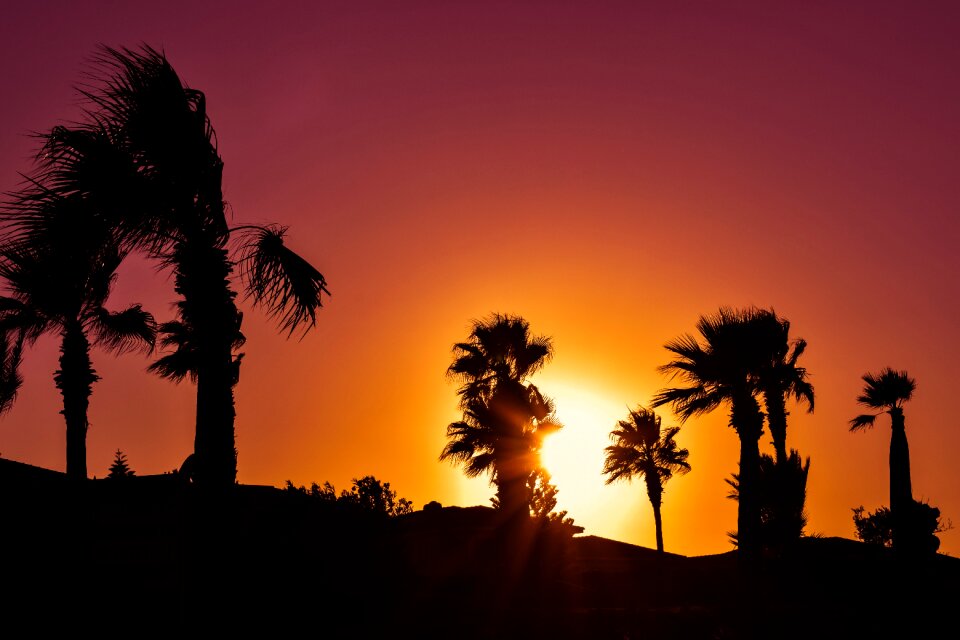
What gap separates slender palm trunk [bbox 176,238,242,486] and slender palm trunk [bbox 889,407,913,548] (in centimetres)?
2475

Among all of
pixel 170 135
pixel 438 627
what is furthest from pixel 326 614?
pixel 170 135

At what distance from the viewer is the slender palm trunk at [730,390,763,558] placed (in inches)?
1020

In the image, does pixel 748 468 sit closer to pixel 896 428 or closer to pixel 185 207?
pixel 896 428

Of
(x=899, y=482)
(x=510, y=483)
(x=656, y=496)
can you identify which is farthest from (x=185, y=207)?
(x=656, y=496)

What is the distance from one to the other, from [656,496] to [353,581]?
1129 inches

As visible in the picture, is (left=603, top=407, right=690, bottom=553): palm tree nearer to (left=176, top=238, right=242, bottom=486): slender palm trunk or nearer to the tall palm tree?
the tall palm tree

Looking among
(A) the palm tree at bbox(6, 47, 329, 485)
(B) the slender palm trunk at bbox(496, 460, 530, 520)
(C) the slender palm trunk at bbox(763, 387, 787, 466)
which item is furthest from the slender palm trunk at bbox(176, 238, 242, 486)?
(C) the slender palm trunk at bbox(763, 387, 787, 466)

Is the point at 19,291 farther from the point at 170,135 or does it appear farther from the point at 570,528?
the point at 570,528

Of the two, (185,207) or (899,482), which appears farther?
(899,482)

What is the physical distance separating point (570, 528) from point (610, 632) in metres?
12.0

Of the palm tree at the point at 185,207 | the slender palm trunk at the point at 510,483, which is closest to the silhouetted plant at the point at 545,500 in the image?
the slender palm trunk at the point at 510,483

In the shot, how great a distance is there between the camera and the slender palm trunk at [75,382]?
912 inches

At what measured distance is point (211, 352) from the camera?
9.75 m

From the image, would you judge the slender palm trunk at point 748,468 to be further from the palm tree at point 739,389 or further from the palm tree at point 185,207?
the palm tree at point 185,207
